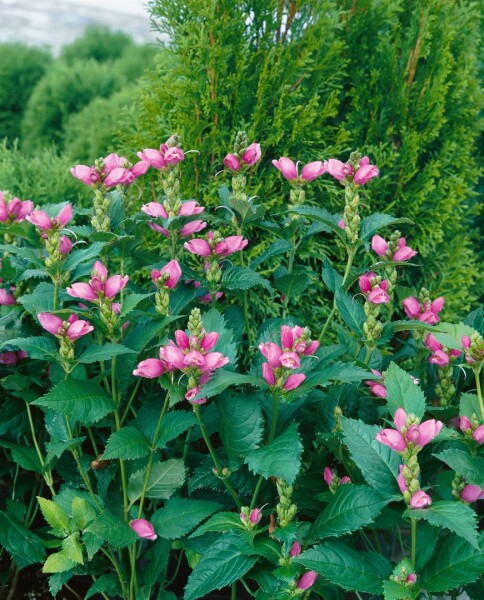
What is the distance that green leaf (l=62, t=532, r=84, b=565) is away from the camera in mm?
1532

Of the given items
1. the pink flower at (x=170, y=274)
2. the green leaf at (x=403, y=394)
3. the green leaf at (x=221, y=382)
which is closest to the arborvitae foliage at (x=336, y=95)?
the pink flower at (x=170, y=274)

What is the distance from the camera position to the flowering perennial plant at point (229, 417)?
1.34m

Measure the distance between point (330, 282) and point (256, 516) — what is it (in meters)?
0.62

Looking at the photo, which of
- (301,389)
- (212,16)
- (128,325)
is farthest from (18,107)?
(301,389)

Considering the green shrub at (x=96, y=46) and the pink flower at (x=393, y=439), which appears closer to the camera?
the pink flower at (x=393, y=439)

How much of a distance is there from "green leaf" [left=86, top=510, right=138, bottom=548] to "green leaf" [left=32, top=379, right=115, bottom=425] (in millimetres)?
215

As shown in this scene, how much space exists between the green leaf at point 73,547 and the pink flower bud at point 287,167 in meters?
1.01

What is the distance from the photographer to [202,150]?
2.28 metres

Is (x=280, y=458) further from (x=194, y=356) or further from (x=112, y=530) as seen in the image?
(x=112, y=530)

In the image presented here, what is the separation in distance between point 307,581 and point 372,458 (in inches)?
11.4

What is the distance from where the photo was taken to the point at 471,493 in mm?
1395

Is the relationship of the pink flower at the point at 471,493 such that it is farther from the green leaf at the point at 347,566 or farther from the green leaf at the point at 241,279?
the green leaf at the point at 241,279

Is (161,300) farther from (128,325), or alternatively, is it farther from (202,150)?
(202,150)

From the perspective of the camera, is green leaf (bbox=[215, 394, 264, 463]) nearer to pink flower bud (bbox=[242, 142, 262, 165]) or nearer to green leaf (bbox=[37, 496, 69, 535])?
green leaf (bbox=[37, 496, 69, 535])
